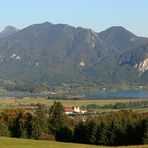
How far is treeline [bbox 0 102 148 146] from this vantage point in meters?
48.3

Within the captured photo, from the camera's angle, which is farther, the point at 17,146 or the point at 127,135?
the point at 127,135

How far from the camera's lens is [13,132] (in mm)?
57719

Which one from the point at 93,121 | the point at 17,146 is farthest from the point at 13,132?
the point at 17,146

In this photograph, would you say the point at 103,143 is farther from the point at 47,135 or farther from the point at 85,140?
the point at 47,135

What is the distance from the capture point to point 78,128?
5181 cm

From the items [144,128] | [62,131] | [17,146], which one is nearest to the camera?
[17,146]

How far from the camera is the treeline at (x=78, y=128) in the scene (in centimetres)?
4828

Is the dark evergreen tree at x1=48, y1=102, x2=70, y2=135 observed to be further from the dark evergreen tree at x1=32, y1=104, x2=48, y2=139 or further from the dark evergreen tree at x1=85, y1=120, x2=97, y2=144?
the dark evergreen tree at x1=85, y1=120, x2=97, y2=144

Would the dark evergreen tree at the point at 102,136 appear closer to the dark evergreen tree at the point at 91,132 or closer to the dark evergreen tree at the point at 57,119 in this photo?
the dark evergreen tree at the point at 91,132

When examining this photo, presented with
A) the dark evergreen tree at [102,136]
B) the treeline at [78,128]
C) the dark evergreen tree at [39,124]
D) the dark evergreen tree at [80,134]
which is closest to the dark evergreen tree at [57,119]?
the treeline at [78,128]

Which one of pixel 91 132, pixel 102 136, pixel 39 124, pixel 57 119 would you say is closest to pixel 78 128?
pixel 91 132

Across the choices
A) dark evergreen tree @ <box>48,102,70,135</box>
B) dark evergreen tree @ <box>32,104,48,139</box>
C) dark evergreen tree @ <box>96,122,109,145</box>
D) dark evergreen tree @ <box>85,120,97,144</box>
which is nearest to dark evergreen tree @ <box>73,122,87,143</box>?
dark evergreen tree @ <box>85,120,97,144</box>

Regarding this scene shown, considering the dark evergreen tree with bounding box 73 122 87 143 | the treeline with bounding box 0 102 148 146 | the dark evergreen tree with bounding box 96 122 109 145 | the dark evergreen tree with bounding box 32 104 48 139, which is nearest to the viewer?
the dark evergreen tree with bounding box 96 122 109 145

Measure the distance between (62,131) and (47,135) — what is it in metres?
1.58
